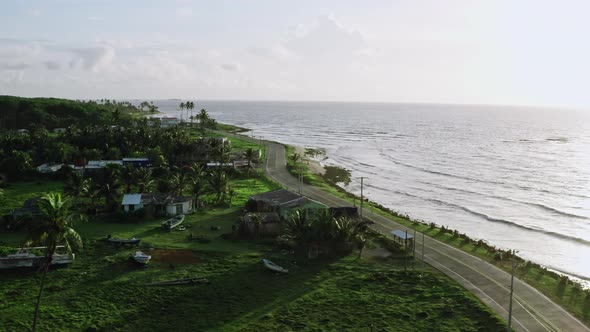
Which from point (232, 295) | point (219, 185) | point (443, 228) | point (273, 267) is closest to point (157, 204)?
point (219, 185)

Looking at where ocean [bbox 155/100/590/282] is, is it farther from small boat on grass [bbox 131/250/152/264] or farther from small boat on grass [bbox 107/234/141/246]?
small boat on grass [bbox 107/234/141/246]

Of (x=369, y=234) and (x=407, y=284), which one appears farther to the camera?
(x=369, y=234)

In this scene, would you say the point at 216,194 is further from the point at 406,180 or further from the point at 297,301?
the point at 406,180

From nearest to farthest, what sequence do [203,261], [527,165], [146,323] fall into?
[146,323], [203,261], [527,165]

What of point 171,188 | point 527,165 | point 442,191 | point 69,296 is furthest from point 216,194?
point 527,165

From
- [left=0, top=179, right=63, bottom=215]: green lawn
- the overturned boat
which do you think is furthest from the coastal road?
[left=0, top=179, right=63, bottom=215]: green lawn

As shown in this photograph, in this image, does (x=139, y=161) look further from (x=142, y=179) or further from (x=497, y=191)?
(x=497, y=191)
